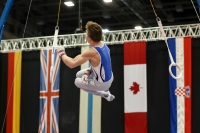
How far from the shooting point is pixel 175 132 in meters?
8.41

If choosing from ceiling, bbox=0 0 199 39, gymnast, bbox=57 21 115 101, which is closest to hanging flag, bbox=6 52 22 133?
ceiling, bbox=0 0 199 39

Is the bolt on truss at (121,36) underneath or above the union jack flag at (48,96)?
above

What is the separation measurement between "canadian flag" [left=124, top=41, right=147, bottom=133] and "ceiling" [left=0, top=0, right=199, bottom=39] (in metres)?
2.66

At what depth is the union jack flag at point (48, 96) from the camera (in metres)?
9.30

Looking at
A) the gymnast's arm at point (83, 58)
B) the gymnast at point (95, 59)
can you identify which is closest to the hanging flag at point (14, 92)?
the gymnast at point (95, 59)

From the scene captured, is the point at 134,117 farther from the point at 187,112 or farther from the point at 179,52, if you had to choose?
the point at 179,52

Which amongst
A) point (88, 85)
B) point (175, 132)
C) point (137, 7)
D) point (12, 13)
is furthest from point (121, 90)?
point (12, 13)

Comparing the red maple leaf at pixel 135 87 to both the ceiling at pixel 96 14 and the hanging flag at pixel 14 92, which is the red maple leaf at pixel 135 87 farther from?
the ceiling at pixel 96 14

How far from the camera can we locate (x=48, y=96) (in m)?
9.43

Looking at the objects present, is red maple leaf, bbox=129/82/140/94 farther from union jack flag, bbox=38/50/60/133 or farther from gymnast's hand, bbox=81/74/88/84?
gymnast's hand, bbox=81/74/88/84

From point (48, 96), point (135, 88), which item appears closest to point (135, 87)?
point (135, 88)

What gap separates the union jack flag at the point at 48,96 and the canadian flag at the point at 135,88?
5.45 ft

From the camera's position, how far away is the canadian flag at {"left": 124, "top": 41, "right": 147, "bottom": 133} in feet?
28.6

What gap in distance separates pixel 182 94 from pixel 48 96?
3.12 meters
